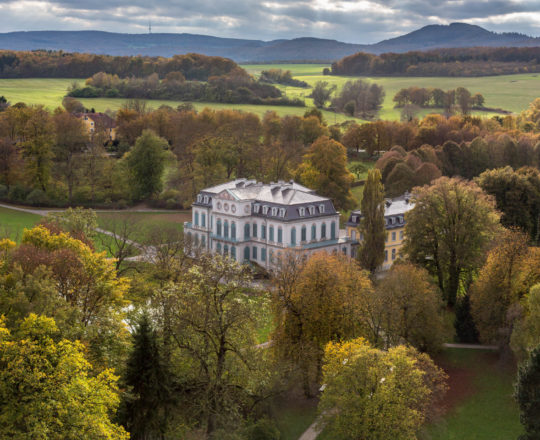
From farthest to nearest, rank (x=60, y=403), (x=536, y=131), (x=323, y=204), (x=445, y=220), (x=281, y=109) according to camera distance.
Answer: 1. (x=281, y=109)
2. (x=536, y=131)
3. (x=323, y=204)
4. (x=445, y=220)
5. (x=60, y=403)

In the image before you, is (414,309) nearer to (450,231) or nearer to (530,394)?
(530,394)

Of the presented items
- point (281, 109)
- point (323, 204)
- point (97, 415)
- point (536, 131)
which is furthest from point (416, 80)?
point (97, 415)

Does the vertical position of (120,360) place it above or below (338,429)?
above

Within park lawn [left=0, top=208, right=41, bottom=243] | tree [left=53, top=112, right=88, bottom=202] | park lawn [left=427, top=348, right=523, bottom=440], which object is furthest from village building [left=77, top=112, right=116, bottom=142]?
park lawn [left=427, top=348, right=523, bottom=440]

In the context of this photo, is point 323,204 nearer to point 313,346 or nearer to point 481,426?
point 313,346

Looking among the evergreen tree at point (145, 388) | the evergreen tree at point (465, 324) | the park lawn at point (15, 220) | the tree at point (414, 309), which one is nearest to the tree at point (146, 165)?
the park lawn at point (15, 220)

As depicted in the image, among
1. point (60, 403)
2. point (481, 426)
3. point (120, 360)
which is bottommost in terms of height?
point (481, 426)

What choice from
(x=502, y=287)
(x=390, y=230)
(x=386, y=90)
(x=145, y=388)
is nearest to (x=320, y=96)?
(x=386, y=90)

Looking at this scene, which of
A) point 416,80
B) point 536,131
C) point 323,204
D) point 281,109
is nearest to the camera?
point 323,204
